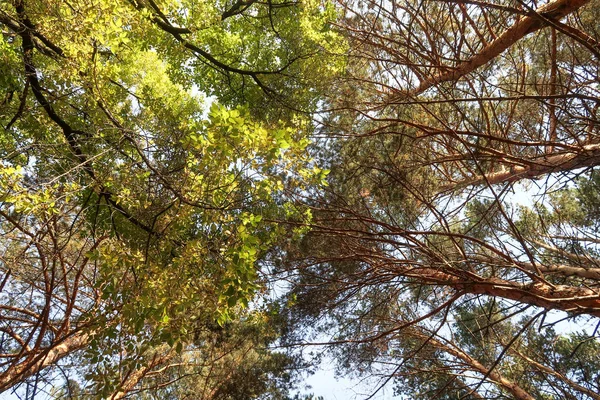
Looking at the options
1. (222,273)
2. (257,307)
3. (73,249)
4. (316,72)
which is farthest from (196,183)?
(73,249)

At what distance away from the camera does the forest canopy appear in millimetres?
3088

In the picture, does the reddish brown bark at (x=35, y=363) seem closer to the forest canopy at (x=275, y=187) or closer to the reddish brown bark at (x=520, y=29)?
the forest canopy at (x=275, y=187)

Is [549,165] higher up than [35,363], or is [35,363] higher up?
[549,165]

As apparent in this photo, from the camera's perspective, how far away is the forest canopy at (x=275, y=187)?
3088 millimetres

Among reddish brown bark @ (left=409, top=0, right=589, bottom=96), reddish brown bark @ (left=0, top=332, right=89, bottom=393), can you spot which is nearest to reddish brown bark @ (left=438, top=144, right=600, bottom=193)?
reddish brown bark @ (left=409, top=0, right=589, bottom=96)

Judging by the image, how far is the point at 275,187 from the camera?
3.36 metres

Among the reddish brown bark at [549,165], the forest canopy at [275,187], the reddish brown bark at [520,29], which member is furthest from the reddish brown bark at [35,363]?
the reddish brown bark at [520,29]

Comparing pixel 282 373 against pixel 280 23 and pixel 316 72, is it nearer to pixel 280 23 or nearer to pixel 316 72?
pixel 316 72

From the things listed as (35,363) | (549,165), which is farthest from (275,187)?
(35,363)

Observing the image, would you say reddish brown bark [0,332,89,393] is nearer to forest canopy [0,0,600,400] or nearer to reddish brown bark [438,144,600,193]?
forest canopy [0,0,600,400]

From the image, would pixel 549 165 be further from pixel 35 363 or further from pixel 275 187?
pixel 35 363

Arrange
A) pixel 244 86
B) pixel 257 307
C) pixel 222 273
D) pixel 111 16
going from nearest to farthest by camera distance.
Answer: pixel 222 273 → pixel 111 16 → pixel 257 307 → pixel 244 86

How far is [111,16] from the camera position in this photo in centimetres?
331

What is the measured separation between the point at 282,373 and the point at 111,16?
7.47 m
